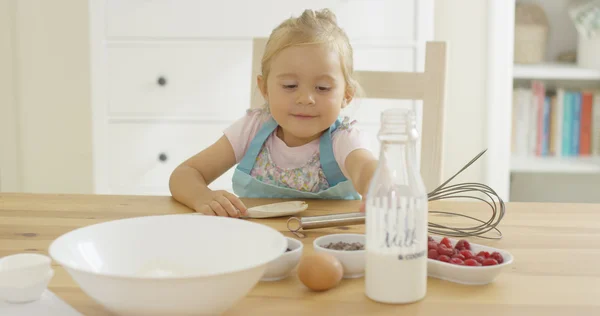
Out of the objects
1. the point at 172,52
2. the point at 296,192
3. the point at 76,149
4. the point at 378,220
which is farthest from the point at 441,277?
the point at 76,149

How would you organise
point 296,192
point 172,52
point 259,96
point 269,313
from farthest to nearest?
point 172,52, point 259,96, point 296,192, point 269,313

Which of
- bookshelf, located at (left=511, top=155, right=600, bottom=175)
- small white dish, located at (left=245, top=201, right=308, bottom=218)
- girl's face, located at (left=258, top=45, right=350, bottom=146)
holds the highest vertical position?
girl's face, located at (left=258, top=45, right=350, bottom=146)

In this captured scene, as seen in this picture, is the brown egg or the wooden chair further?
the wooden chair

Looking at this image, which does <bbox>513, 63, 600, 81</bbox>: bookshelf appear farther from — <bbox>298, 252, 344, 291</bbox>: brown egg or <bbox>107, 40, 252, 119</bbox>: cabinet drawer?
<bbox>298, 252, 344, 291</bbox>: brown egg

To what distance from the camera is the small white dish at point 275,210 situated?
1.04m

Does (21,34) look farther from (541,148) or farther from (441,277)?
(441,277)

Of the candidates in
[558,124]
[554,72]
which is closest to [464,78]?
[554,72]

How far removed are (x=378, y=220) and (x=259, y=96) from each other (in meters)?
0.95

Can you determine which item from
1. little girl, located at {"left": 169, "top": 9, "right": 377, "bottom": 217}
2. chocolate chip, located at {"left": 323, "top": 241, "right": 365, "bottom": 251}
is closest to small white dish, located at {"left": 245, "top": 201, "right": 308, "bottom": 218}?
little girl, located at {"left": 169, "top": 9, "right": 377, "bottom": 217}

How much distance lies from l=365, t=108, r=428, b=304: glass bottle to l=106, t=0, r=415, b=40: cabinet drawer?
1677 millimetres

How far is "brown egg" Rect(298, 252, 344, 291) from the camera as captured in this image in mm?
674

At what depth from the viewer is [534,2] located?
8.92 feet

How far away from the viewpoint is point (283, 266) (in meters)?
0.72

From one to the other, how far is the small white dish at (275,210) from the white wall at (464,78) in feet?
4.99
